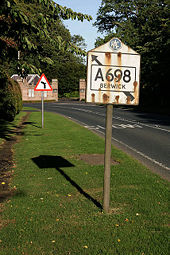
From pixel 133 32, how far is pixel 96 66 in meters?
49.8

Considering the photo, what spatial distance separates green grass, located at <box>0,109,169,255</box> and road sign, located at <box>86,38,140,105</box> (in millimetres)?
1892

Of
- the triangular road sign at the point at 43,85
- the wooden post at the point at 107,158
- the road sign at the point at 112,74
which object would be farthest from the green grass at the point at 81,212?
the triangular road sign at the point at 43,85

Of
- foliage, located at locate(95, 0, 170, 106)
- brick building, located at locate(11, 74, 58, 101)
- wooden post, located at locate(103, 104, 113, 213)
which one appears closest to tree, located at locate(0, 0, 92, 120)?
wooden post, located at locate(103, 104, 113, 213)

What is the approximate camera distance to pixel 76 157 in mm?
10531

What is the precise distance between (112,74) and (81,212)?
7.79 ft

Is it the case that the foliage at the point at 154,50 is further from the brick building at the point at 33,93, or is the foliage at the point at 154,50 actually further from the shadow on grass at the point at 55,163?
the shadow on grass at the point at 55,163

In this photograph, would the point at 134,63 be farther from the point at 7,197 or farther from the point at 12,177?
the point at 12,177

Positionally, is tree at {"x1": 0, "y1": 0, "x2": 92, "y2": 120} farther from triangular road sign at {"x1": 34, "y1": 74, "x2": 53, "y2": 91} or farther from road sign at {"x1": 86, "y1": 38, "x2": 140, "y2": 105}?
triangular road sign at {"x1": 34, "y1": 74, "x2": 53, "y2": 91}

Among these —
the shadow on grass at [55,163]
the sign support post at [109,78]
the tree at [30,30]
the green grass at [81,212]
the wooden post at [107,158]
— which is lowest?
the shadow on grass at [55,163]

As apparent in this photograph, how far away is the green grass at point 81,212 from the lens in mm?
4402

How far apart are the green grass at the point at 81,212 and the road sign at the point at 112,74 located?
1.89 meters

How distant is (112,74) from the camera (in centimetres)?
559

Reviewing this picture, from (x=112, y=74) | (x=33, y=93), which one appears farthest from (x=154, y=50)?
(x=112, y=74)

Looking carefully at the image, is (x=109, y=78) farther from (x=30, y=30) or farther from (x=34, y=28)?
(x=30, y=30)
